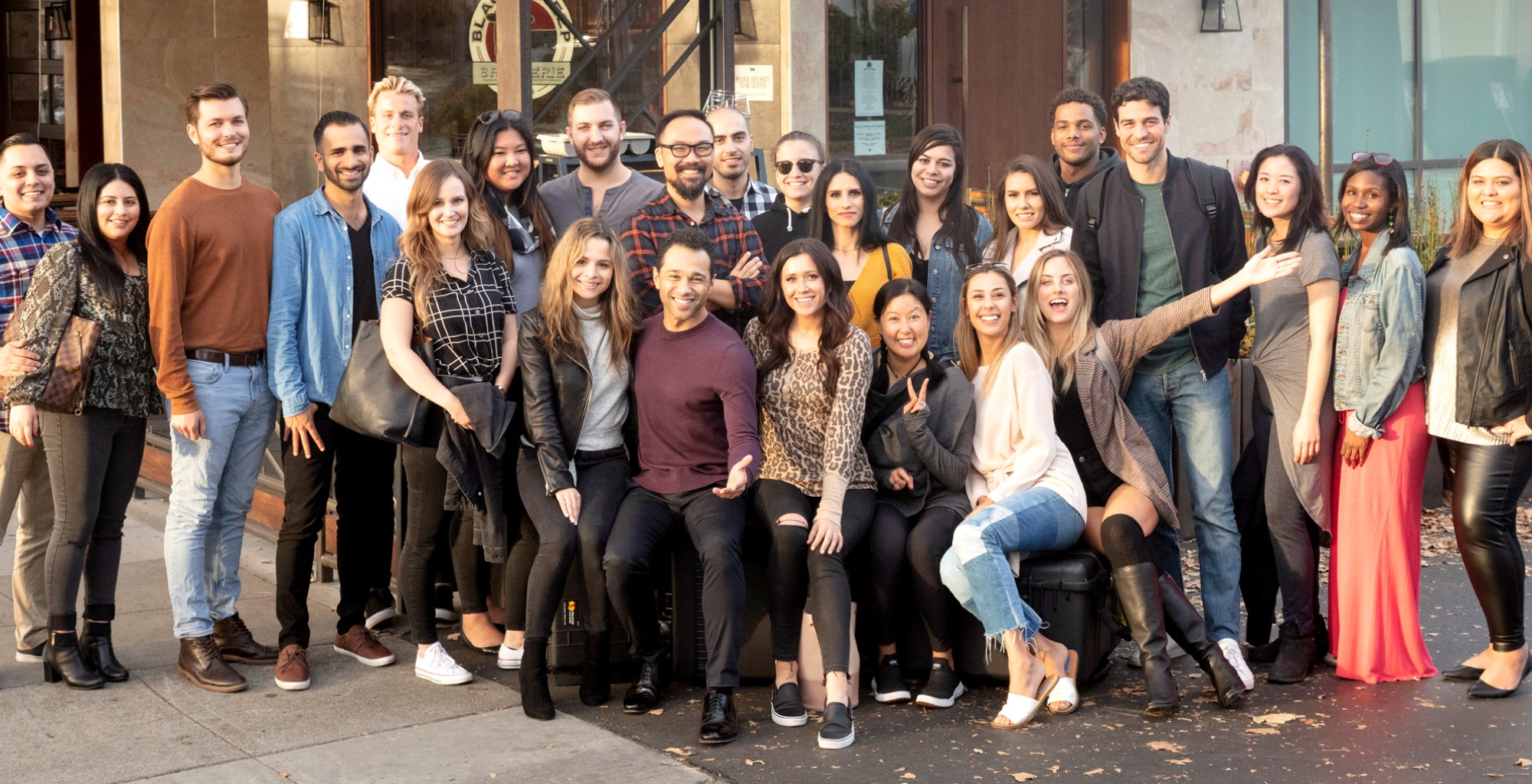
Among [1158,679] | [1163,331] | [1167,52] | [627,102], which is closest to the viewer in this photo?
[1158,679]

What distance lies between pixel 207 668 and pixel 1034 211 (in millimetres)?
3354

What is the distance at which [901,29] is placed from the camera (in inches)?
445

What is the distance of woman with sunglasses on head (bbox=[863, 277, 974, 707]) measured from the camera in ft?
16.9

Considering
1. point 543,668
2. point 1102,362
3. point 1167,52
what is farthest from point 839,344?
point 1167,52

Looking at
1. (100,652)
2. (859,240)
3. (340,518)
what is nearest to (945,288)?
(859,240)

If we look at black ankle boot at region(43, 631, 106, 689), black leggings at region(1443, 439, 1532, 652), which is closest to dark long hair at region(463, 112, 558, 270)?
black ankle boot at region(43, 631, 106, 689)

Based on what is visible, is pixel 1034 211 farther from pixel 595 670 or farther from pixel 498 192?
pixel 595 670

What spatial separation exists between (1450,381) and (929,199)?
1956 mm

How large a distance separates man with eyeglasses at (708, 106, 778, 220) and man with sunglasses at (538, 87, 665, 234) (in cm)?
38

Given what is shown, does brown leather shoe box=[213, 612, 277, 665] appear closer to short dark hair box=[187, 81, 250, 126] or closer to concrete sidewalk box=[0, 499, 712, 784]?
concrete sidewalk box=[0, 499, 712, 784]

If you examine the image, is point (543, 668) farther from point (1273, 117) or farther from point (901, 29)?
point (1273, 117)

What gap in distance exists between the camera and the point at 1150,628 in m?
5.03

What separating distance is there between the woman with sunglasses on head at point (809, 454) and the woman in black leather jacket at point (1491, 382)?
6.51 ft

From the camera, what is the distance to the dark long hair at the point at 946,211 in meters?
5.73
